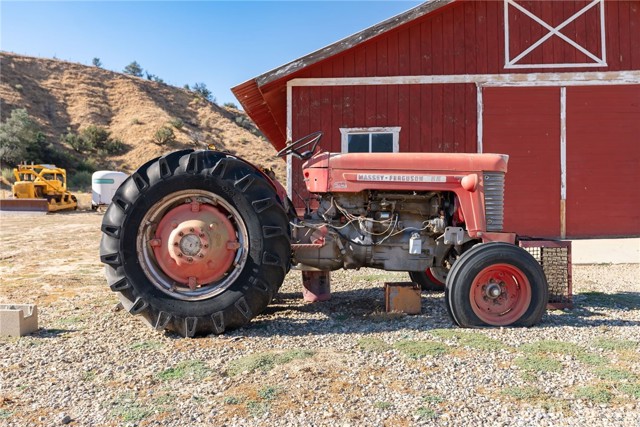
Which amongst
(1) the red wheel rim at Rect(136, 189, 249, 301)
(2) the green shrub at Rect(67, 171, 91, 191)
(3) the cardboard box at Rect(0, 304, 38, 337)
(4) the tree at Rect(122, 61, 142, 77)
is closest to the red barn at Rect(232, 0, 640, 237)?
(1) the red wheel rim at Rect(136, 189, 249, 301)

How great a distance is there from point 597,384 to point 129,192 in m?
3.44

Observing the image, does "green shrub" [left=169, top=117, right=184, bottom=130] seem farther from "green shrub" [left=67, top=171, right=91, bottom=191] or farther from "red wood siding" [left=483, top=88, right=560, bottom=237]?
"red wood siding" [left=483, top=88, right=560, bottom=237]

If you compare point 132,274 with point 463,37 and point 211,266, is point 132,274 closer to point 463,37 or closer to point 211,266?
point 211,266

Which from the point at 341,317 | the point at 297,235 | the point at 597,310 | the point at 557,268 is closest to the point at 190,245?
the point at 297,235

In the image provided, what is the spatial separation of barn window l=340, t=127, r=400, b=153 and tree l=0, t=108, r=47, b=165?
29.9 m

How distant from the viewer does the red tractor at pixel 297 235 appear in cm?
385

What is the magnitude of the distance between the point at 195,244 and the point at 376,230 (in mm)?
1574

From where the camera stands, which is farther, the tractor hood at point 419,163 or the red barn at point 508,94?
the red barn at point 508,94

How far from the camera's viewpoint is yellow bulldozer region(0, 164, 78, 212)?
62.6 ft

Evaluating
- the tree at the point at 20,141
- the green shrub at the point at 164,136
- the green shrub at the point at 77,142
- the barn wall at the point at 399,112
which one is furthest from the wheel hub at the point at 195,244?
the green shrub at the point at 77,142

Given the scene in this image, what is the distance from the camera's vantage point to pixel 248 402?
2.63m

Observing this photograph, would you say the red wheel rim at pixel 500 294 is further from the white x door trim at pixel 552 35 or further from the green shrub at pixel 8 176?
the green shrub at pixel 8 176

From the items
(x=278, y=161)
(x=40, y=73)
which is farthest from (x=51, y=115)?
(x=278, y=161)

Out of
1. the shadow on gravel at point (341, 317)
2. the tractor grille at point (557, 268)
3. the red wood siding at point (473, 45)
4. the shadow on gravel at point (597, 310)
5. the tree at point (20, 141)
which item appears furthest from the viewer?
the tree at point (20, 141)
